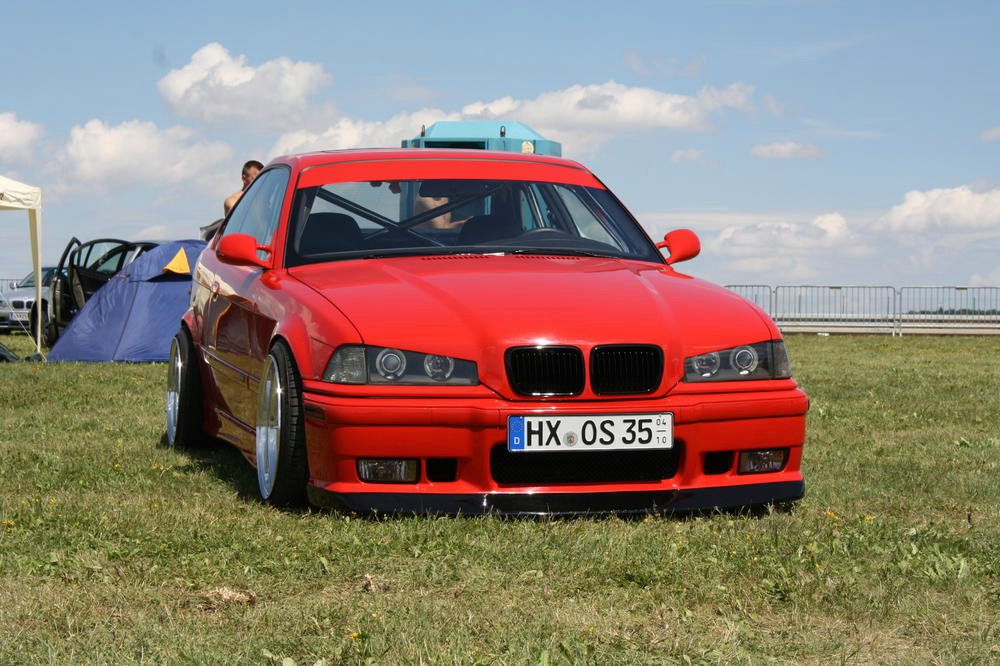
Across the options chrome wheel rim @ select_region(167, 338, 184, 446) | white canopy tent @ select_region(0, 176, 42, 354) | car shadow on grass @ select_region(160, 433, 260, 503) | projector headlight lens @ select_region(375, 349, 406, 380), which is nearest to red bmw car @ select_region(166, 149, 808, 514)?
projector headlight lens @ select_region(375, 349, 406, 380)

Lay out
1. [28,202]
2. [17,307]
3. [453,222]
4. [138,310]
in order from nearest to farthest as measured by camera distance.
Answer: [453,222] → [138,310] → [28,202] → [17,307]

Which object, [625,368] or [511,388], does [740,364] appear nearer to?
[625,368]

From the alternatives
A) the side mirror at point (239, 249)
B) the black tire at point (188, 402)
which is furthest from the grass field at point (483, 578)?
the side mirror at point (239, 249)

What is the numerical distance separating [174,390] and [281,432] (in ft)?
9.09

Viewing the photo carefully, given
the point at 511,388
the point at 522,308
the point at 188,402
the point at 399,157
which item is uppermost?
the point at 399,157

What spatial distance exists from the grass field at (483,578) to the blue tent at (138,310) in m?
9.74

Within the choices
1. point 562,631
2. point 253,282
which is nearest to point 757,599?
point 562,631

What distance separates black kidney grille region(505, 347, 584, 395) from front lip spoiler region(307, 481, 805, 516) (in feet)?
1.28

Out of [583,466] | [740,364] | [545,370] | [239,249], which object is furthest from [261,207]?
[740,364]

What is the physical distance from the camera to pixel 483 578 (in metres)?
4.57

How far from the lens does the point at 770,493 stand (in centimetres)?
A: 573

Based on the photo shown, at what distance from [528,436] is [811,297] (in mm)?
29523

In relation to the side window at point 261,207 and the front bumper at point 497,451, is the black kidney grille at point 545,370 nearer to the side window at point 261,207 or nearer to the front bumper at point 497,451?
the front bumper at point 497,451

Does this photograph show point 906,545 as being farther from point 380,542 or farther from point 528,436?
point 380,542
